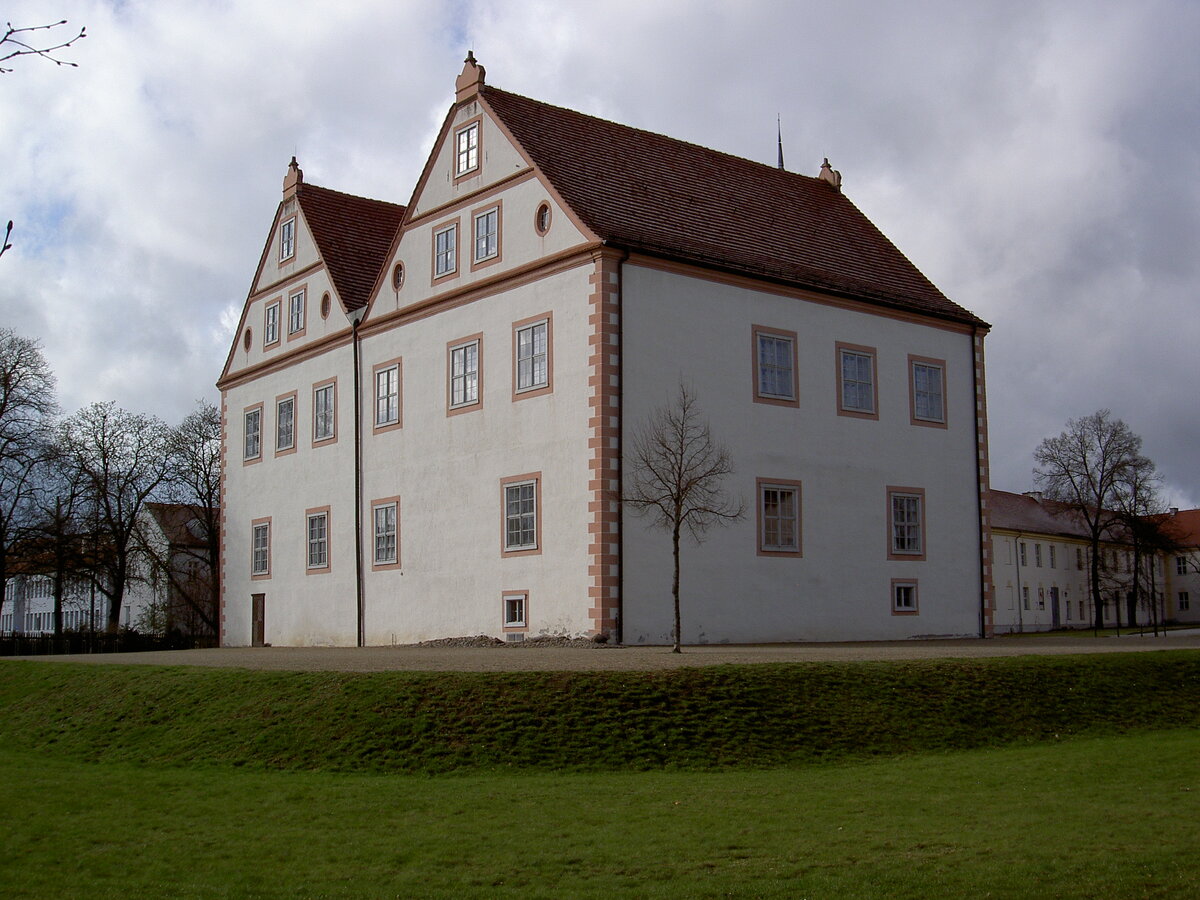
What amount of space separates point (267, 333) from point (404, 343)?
9.38m

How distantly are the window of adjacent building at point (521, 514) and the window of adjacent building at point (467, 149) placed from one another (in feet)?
25.3

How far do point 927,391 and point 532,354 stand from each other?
413 inches

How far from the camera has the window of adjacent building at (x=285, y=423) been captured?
129 ft

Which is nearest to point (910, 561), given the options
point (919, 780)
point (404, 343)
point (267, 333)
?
point (404, 343)

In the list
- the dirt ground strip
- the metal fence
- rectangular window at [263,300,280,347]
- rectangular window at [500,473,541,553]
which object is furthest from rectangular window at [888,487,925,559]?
the metal fence

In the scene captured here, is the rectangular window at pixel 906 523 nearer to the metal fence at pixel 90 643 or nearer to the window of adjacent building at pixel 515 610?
the window of adjacent building at pixel 515 610

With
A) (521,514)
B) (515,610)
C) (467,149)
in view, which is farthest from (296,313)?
(515,610)

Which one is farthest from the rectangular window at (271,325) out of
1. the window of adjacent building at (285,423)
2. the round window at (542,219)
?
the round window at (542,219)

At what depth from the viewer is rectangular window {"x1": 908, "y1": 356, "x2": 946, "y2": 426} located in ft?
110

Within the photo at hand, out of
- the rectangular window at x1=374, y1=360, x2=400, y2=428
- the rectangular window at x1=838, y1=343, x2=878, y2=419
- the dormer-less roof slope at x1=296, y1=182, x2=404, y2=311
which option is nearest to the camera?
the rectangular window at x1=838, y1=343, x2=878, y2=419

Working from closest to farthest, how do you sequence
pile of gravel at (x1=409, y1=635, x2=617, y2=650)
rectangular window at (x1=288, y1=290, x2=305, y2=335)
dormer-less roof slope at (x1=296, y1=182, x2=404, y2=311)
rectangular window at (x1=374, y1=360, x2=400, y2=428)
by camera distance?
pile of gravel at (x1=409, y1=635, x2=617, y2=650) → rectangular window at (x1=374, y1=360, x2=400, y2=428) → dormer-less roof slope at (x1=296, y1=182, x2=404, y2=311) → rectangular window at (x1=288, y1=290, x2=305, y2=335)

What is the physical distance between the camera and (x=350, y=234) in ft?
133

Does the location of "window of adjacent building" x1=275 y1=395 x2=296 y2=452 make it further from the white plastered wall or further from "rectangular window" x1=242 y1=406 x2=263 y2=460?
the white plastered wall

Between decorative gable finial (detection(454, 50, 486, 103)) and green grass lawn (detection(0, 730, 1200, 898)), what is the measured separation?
19684mm
